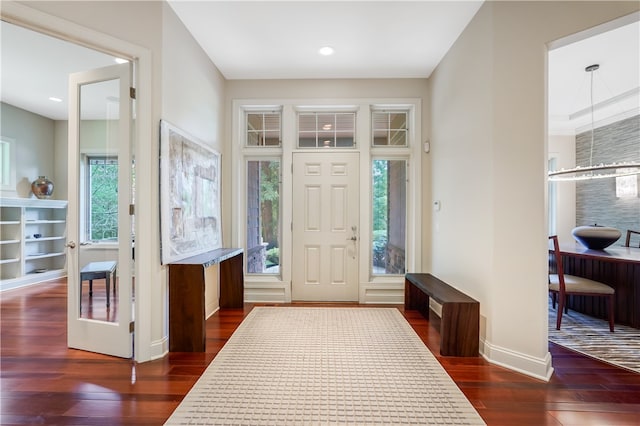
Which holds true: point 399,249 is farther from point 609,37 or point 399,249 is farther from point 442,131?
point 609,37

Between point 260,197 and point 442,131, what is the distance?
8.35 feet

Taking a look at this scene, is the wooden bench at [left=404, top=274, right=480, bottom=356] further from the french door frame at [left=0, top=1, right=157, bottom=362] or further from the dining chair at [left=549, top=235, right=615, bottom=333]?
the french door frame at [left=0, top=1, right=157, bottom=362]

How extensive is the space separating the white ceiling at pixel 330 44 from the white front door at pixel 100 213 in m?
0.98

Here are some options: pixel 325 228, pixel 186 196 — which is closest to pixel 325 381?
pixel 186 196

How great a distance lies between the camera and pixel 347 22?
2.86 meters

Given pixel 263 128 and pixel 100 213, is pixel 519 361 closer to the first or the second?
pixel 100 213

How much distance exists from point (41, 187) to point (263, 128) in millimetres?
4356

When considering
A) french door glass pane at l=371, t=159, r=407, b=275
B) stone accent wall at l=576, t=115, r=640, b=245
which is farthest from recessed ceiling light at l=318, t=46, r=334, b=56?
stone accent wall at l=576, t=115, r=640, b=245

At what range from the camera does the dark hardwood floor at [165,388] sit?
70.4 inches

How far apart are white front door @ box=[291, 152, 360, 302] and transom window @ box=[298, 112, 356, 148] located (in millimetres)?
194

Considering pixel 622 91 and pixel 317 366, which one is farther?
pixel 622 91

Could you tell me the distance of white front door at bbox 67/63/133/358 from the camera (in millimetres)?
2438

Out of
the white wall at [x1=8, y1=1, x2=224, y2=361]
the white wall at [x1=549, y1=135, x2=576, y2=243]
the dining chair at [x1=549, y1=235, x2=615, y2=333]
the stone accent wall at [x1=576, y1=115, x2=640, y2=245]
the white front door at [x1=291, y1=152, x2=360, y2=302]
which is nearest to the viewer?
the white wall at [x1=8, y1=1, x2=224, y2=361]

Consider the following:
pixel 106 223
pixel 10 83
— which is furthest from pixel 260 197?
pixel 10 83
